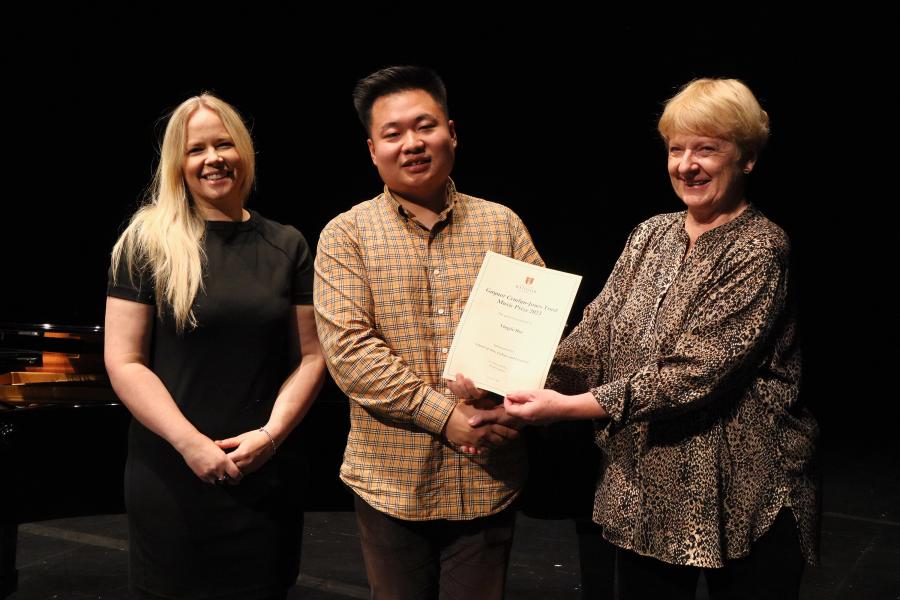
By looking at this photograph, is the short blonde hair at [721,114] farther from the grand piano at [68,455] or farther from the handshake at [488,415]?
the grand piano at [68,455]

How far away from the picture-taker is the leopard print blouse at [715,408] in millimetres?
1706

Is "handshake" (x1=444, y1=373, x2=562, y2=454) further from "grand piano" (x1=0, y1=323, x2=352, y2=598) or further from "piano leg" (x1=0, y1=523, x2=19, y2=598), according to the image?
"piano leg" (x1=0, y1=523, x2=19, y2=598)

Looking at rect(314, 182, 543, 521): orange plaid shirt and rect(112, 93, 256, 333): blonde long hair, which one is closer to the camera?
rect(314, 182, 543, 521): orange plaid shirt

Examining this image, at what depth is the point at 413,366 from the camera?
6.09 feet

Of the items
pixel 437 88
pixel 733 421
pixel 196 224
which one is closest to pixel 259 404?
pixel 196 224

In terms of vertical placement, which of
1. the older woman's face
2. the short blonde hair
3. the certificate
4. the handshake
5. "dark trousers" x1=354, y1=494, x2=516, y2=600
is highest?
the short blonde hair

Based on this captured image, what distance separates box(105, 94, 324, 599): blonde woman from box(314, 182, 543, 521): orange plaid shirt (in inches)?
9.5

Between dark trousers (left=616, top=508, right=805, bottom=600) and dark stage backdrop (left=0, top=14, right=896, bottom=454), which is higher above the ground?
dark stage backdrop (left=0, top=14, right=896, bottom=454)

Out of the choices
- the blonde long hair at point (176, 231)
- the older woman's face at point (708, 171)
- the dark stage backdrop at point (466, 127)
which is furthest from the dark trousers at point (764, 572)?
the dark stage backdrop at point (466, 127)

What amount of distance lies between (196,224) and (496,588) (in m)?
1.09

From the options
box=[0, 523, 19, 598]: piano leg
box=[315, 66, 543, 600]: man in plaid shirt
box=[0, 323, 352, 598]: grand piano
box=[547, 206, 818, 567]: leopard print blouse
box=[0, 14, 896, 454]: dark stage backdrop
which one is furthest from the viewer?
box=[0, 14, 896, 454]: dark stage backdrop

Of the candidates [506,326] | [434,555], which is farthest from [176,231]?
[434,555]

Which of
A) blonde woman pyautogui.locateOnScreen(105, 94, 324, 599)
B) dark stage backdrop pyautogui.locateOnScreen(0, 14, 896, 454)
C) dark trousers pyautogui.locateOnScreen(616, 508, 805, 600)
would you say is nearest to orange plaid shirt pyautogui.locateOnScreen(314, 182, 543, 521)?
blonde woman pyautogui.locateOnScreen(105, 94, 324, 599)

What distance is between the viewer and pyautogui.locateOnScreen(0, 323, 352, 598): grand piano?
2.90 m
